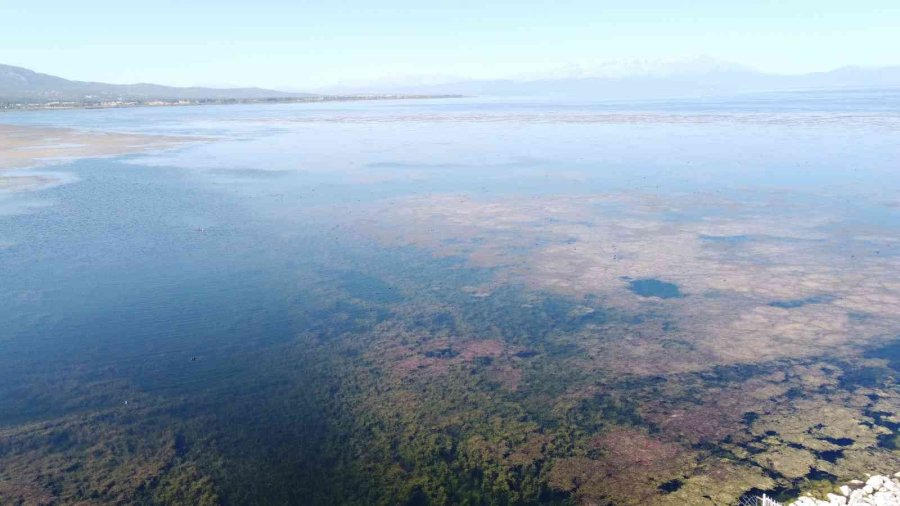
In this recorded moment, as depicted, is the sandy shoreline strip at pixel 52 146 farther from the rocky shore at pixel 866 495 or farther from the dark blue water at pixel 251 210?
the rocky shore at pixel 866 495

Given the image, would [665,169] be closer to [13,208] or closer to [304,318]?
[304,318]

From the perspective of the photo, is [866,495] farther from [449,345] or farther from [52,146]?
[52,146]

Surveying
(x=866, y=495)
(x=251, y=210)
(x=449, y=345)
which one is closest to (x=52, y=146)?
(x=251, y=210)

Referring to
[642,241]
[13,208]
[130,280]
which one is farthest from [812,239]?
[13,208]

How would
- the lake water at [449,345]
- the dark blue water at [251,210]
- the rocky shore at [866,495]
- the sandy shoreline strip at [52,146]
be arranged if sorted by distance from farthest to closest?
the sandy shoreline strip at [52,146]
the dark blue water at [251,210]
the lake water at [449,345]
the rocky shore at [866,495]

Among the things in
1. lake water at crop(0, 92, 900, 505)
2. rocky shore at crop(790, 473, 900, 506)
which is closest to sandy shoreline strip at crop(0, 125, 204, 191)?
lake water at crop(0, 92, 900, 505)

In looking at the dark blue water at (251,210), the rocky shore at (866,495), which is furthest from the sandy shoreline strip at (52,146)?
the rocky shore at (866,495)

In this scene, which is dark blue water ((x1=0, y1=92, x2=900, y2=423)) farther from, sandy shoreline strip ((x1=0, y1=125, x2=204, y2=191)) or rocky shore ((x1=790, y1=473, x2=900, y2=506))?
rocky shore ((x1=790, y1=473, x2=900, y2=506))
